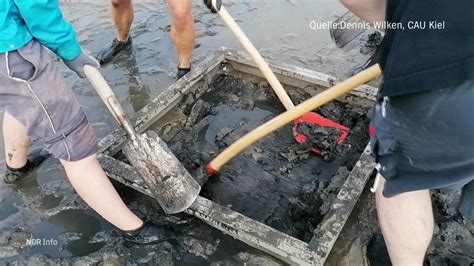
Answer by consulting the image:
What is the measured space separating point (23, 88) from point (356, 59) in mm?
3263

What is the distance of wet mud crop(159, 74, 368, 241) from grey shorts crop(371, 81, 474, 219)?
3.13 ft

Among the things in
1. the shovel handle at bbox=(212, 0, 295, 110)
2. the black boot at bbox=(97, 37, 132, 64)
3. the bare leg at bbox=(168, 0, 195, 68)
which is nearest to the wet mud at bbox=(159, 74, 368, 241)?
the shovel handle at bbox=(212, 0, 295, 110)

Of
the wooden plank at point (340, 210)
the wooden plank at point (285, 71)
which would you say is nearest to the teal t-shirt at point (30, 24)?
the wooden plank at point (285, 71)

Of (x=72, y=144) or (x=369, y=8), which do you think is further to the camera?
(x=72, y=144)

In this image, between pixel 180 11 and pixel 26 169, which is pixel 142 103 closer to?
pixel 180 11

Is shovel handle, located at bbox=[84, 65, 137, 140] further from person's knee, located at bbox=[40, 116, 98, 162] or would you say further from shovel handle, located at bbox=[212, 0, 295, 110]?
shovel handle, located at bbox=[212, 0, 295, 110]

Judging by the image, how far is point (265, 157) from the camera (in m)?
3.23

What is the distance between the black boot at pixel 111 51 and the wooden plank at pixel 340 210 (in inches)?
115

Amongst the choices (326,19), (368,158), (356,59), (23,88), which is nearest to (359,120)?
(368,158)

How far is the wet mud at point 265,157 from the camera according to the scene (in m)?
2.88

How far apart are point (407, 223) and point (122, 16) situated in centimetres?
357

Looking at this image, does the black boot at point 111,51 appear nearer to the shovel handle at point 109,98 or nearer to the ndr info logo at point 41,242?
the shovel handle at point 109,98

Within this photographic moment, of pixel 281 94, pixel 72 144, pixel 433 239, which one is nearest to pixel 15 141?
pixel 72 144

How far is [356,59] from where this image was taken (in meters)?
4.48
